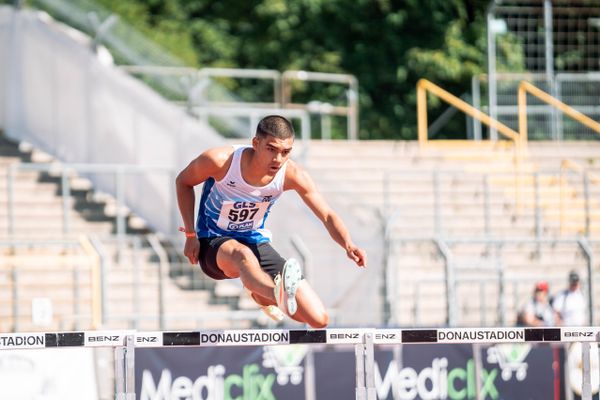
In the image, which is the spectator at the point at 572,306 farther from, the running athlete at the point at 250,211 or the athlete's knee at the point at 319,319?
the athlete's knee at the point at 319,319

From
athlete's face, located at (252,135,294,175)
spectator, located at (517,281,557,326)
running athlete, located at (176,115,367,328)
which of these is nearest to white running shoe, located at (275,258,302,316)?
running athlete, located at (176,115,367,328)

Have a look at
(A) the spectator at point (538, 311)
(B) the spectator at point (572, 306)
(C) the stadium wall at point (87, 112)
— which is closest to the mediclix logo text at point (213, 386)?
(A) the spectator at point (538, 311)

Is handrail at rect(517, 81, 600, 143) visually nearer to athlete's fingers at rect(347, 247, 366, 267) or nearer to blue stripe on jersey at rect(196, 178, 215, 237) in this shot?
blue stripe on jersey at rect(196, 178, 215, 237)

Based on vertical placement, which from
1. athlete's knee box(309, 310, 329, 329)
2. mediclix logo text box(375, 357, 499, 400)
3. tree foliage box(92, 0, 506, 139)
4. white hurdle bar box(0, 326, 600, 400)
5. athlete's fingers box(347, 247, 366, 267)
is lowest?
mediclix logo text box(375, 357, 499, 400)

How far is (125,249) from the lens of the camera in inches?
744

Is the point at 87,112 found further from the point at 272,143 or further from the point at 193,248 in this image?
the point at 272,143

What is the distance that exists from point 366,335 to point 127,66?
1272 centimetres

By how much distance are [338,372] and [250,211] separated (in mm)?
3386

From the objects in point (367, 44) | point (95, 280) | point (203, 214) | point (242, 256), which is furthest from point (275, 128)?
point (367, 44)

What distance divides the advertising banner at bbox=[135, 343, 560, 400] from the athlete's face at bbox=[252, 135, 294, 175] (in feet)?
11.2

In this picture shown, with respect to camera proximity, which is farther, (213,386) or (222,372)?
(222,372)

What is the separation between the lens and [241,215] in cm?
1155

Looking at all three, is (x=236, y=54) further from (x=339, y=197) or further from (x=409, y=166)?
(x=339, y=197)

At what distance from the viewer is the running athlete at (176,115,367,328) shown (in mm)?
11047
